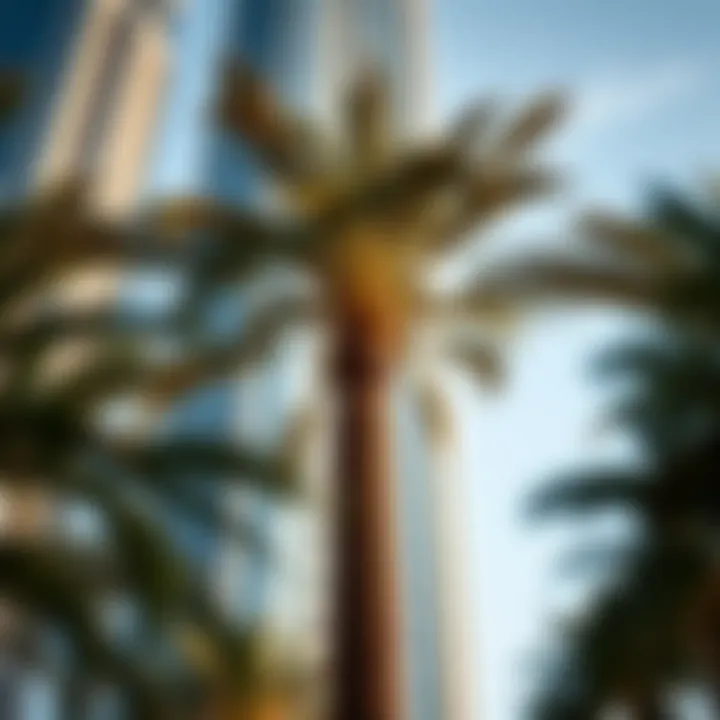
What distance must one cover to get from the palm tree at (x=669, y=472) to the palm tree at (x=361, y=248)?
1419 mm

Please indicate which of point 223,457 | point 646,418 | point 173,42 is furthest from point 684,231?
point 173,42

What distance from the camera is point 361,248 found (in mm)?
12398

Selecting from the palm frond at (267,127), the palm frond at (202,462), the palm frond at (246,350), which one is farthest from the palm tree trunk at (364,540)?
the palm frond at (267,127)

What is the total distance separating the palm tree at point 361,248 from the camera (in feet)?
39.1

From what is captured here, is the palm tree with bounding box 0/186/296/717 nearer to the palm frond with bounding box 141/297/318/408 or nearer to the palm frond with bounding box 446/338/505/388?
the palm frond with bounding box 141/297/318/408

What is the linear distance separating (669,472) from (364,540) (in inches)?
110

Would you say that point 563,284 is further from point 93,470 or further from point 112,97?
point 112,97

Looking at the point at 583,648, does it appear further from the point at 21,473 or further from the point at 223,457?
the point at 21,473

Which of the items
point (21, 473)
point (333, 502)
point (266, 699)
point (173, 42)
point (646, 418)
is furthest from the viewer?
point (173, 42)

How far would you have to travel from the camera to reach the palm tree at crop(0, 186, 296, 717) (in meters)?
9.54

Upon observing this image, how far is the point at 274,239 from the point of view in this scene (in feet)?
41.6

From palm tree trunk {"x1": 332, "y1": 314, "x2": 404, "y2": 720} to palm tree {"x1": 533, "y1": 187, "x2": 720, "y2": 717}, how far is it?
2.13 m

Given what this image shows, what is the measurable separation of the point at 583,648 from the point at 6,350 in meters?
6.04

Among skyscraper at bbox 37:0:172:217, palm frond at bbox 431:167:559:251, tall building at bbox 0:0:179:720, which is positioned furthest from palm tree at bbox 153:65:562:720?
skyscraper at bbox 37:0:172:217
